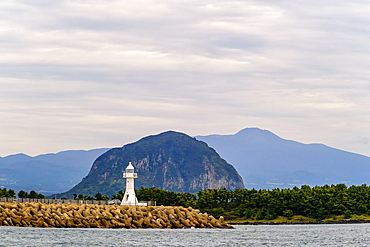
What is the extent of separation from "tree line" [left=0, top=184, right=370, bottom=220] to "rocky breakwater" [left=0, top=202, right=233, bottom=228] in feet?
153

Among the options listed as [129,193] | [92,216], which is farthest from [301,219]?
[92,216]

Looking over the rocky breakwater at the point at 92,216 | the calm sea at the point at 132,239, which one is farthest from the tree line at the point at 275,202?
the calm sea at the point at 132,239

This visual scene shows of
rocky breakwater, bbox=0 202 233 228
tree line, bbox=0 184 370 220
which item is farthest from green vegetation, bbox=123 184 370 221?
rocky breakwater, bbox=0 202 233 228

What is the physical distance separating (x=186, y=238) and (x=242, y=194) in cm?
8004

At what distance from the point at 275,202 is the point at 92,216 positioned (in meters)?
71.6

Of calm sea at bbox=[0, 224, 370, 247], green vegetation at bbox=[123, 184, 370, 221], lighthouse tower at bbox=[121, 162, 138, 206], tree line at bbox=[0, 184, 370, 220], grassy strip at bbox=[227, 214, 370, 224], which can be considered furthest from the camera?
green vegetation at bbox=[123, 184, 370, 221]

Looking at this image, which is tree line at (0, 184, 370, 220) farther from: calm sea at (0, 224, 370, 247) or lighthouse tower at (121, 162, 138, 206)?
calm sea at (0, 224, 370, 247)

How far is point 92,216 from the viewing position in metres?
85.7

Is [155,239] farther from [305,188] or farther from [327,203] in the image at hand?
[305,188]

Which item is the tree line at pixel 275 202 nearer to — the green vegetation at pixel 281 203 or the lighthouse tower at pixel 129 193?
the green vegetation at pixel 281 203

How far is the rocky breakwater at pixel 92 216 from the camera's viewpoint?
81.6 metres

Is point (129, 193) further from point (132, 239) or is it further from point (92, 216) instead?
point (132, 239)

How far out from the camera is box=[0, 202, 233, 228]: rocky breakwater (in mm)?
81625

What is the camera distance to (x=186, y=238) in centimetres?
7475
